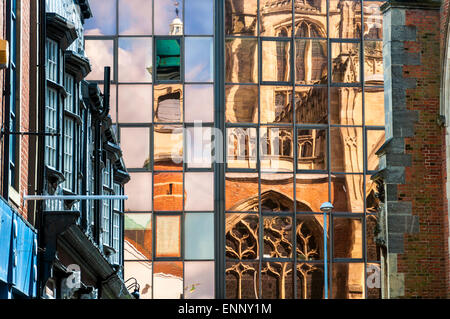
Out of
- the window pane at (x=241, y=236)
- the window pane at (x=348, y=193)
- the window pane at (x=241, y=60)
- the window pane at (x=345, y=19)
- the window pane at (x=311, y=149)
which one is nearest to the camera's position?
the window pane at (x=241, y=236)

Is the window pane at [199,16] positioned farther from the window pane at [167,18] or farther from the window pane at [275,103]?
the window pane at [275,103]

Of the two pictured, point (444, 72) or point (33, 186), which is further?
point (444, 72)

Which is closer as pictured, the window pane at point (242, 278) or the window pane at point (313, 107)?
the window pane at point (242, 278)

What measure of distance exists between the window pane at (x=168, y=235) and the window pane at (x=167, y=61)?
571 cm

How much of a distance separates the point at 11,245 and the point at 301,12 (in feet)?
98.3

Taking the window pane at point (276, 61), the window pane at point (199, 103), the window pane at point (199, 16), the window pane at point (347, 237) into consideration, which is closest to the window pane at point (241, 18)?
the window pane at point (199, 16)

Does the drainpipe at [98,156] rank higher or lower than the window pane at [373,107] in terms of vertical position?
lower

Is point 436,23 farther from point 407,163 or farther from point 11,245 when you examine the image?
point 11,245

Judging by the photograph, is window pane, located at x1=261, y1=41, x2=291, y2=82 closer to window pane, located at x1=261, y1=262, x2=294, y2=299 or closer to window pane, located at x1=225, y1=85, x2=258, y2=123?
window pane, located at x1=225, y1=85, x2=258, y2=123

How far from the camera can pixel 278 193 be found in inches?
1727

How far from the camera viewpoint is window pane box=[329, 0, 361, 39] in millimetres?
45156

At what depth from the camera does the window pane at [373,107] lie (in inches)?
1759
